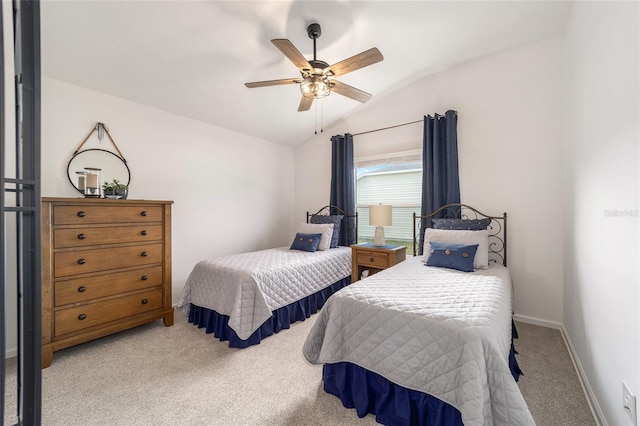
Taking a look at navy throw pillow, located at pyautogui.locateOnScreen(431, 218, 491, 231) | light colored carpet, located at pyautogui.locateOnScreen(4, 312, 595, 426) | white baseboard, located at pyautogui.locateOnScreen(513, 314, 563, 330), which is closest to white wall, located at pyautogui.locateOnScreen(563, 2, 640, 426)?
light colored carpet, located at pyautogui.locateOnScreen(4, 312, 595, 426)

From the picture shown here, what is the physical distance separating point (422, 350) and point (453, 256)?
1.37 m

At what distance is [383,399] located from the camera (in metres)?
1.56

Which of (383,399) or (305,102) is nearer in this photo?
(383,399)

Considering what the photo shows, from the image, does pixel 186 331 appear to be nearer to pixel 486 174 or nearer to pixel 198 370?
pixel 198 370

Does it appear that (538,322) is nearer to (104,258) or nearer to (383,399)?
(383,399)

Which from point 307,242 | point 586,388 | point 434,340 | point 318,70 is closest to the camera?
point 434,340

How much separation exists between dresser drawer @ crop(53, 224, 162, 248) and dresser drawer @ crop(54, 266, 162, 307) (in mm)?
293

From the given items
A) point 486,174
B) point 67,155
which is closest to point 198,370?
point 67,155

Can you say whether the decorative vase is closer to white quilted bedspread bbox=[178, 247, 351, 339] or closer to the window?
white quilted bedspread bbox=[178, 247, 351, 339]

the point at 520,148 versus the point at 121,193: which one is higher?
the point at 520,148

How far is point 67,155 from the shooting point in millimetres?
2611

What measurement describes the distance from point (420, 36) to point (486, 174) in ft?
5.35

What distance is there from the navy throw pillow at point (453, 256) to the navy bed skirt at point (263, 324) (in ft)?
4.48

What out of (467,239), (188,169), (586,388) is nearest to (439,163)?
(467,239)
